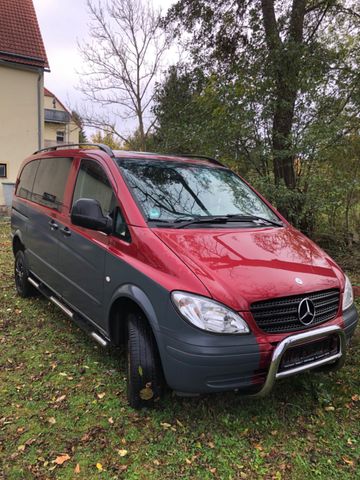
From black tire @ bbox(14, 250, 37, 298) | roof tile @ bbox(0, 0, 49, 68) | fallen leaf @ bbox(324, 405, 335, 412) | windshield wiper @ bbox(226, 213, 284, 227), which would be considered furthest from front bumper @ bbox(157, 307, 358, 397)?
roof tile @ bbox(0, 0, 49, 68)

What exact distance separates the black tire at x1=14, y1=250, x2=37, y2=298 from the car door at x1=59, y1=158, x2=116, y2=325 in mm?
1489

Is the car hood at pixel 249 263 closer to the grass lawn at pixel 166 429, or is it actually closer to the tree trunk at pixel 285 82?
the grass lawn at pixel 166 429

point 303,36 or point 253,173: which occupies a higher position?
point 303,36

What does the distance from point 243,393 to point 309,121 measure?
229 inches

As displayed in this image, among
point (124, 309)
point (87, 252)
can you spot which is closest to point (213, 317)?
point (124, 309)

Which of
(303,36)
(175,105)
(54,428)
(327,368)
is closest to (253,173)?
(303,36)

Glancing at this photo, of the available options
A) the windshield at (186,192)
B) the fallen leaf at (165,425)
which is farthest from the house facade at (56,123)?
the fallen leaf at (165,425)

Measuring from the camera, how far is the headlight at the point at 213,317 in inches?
90.7

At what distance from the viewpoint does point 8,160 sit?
50.1ft

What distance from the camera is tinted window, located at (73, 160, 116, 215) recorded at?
3.26 metres

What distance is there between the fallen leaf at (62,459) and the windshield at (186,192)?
1.68 metres

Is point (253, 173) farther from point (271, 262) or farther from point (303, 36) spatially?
point (271, 262)

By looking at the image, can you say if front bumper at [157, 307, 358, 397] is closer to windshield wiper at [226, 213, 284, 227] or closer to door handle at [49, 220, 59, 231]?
windshield wiper at [226, 213, 284, 227]

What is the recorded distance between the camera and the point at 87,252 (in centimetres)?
341
